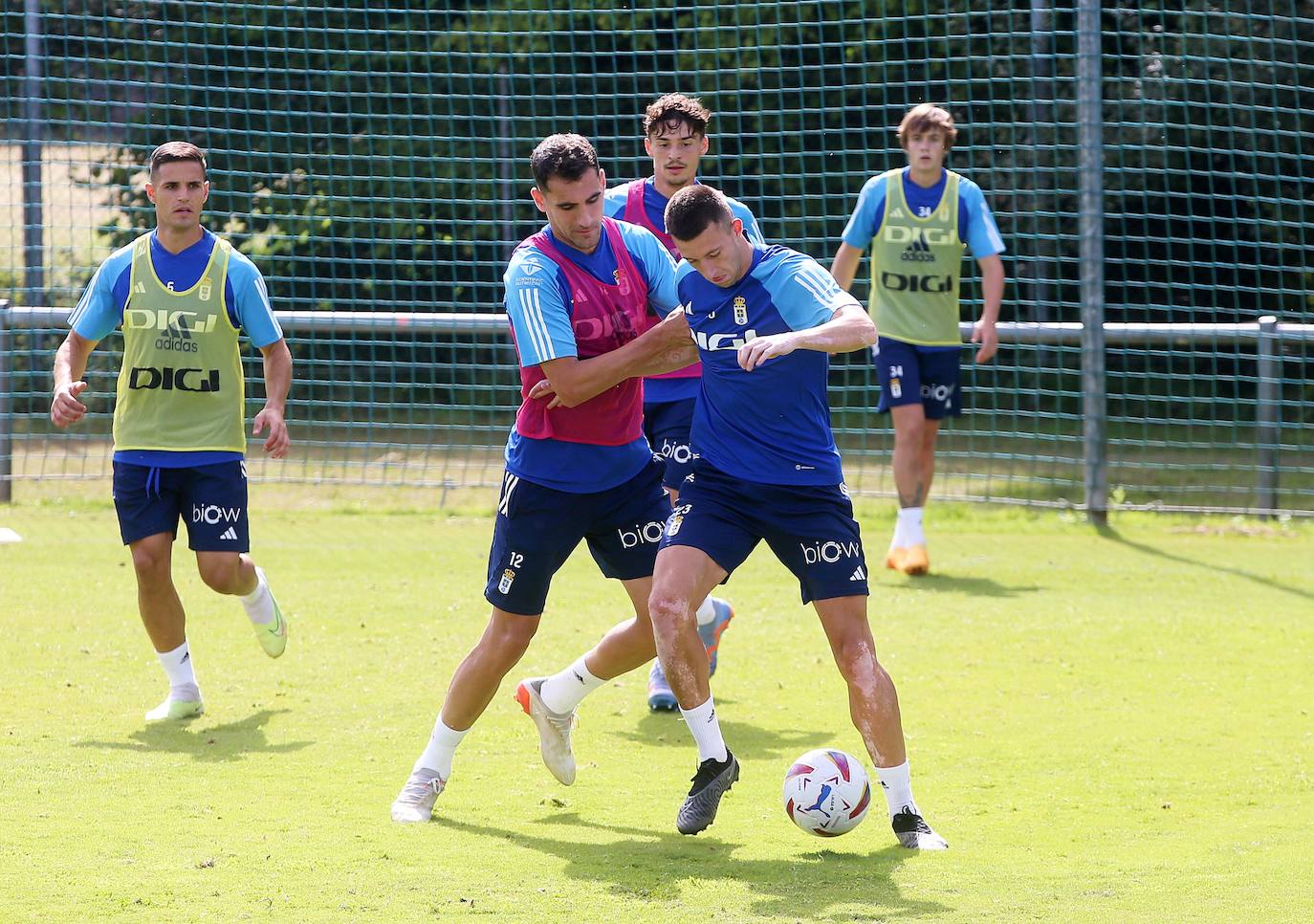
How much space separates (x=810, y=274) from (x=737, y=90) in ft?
25.8

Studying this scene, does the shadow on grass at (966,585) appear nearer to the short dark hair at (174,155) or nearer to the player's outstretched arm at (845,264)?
the player's outstretched arm at (845,264)

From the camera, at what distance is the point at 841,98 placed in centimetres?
1216

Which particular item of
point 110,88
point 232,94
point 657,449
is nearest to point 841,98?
point 232,94

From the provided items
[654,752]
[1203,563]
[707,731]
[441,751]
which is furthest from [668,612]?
[1203,563]

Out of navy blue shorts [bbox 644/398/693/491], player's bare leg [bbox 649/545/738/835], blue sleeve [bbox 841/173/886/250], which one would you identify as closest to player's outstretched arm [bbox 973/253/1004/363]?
blue sleeve [bbox 841/173/886/250]

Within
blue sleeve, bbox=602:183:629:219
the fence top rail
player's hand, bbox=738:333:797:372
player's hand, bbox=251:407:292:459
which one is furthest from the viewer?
the fence top rail

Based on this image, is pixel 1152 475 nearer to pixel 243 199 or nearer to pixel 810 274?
pixel 243 199

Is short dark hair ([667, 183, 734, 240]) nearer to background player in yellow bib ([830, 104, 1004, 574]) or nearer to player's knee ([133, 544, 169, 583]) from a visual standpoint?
player's knee ([133, 544, 169, 583])

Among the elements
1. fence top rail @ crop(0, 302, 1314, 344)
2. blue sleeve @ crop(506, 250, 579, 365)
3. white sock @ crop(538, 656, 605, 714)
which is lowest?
white sock @ crop(538, 656, 605, 714)

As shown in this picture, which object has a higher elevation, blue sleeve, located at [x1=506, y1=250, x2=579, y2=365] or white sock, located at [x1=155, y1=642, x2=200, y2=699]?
blue sleeve, located at [x1=506, y1=250, x2=579, y2=365]

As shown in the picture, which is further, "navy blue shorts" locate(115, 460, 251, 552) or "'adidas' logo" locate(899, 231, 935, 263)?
"'adidas' logo" locate(899, 231, 935, 263)

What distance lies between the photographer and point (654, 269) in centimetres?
495

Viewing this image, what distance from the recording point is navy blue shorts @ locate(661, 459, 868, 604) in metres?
4.56

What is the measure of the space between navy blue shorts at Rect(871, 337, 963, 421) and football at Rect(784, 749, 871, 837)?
4.33m
